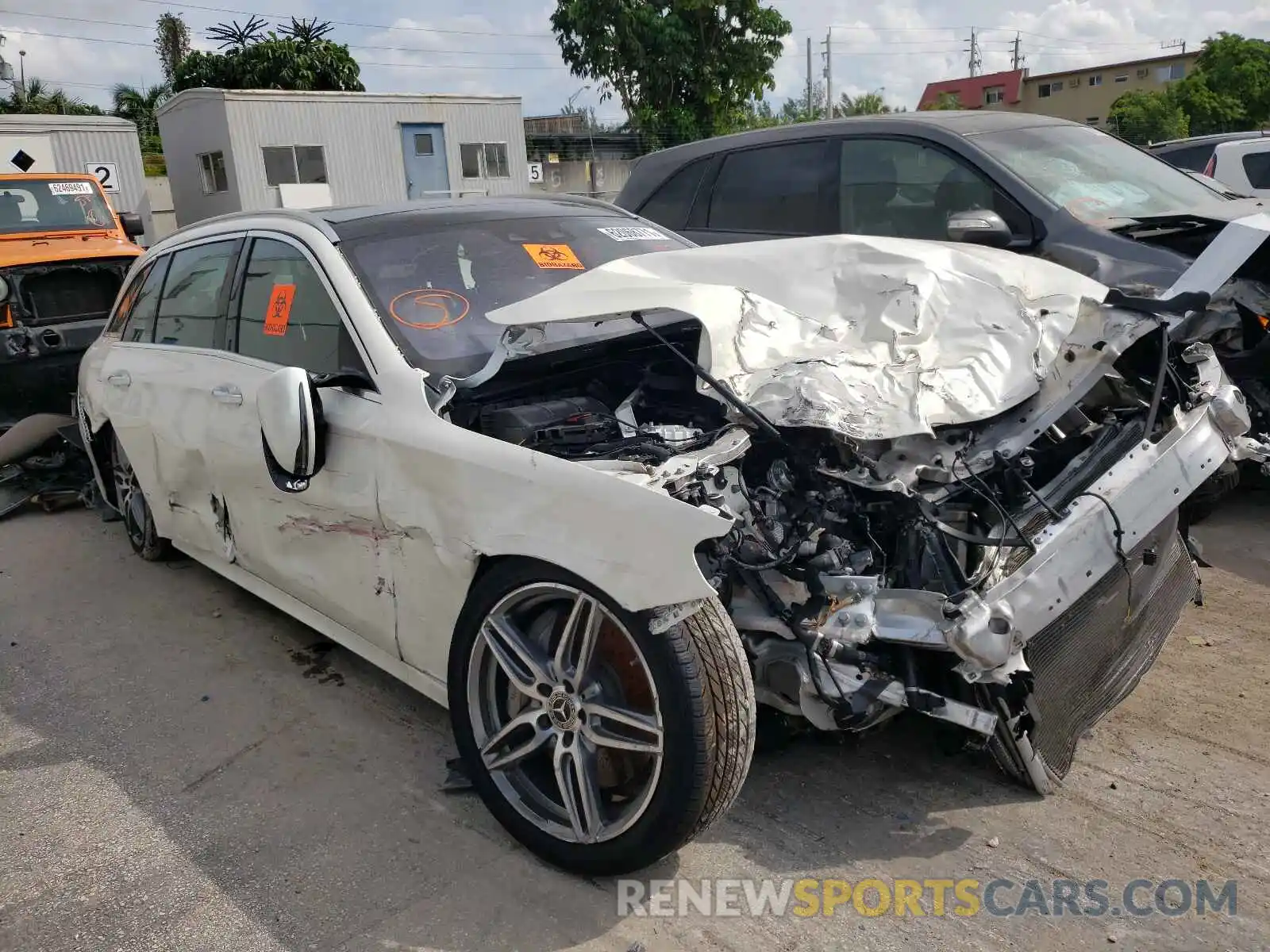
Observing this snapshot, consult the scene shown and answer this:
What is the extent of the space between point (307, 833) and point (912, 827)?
1.76 m

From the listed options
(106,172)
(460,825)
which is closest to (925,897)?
(460,825)

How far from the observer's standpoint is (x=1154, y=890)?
97.0 inches

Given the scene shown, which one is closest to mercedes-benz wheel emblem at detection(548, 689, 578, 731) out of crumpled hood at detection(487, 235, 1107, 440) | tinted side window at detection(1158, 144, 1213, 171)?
crumpled hood at detection(487, 235, 1107, 440)

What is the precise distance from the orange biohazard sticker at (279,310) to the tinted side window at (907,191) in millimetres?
3373

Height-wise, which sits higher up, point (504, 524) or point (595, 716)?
point (504, 524)

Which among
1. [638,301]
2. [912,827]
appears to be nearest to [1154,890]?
[912,827]

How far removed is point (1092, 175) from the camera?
553cm

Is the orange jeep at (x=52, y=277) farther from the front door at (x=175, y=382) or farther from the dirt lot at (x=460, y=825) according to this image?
the dirt lot at (x=460, y=825)

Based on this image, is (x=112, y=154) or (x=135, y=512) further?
(x=112, y=154)

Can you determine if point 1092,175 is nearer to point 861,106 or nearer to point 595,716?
point 595,716

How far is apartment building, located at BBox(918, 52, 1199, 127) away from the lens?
6203 cm

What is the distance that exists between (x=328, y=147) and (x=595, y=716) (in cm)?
2468

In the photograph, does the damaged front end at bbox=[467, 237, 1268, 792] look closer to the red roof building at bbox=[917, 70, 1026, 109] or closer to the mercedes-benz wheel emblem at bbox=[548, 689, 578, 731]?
the mercedes-benz wheel emblem at bbox=[548, 689, 578, 731]

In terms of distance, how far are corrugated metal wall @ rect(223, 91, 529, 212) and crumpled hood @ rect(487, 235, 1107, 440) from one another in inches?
817
